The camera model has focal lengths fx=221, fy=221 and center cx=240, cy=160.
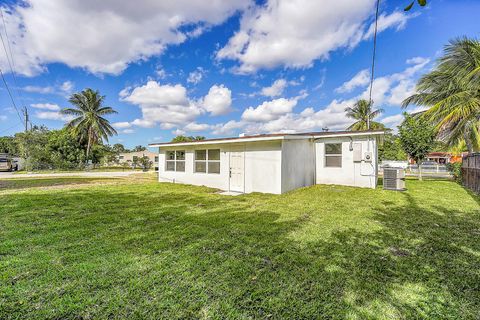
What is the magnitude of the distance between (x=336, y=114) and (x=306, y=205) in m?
28.0

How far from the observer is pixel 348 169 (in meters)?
10.1

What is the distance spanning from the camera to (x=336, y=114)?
101 feet

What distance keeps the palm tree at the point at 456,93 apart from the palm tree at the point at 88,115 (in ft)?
105

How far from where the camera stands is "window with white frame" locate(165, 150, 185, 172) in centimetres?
1212

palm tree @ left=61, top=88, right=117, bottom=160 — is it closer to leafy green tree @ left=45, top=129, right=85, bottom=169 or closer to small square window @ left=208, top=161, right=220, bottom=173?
leafy green tree @ left=45, top=129, right=85, bottom=169

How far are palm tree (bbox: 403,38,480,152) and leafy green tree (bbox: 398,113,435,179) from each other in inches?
28.3

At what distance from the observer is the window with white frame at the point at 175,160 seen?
1212 cm

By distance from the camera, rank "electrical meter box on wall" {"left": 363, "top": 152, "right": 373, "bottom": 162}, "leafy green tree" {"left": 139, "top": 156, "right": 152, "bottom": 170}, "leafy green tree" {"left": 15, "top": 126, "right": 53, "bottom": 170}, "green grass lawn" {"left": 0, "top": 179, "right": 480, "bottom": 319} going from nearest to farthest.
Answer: "green grass lawn" {"left": 0, "top": 179, "right": 480, "bottom": 319}, "electrical meter box on wall" {"left": 363, "top": 152, "right": 373, "bottom": 162}, "leafy green tree" {"left": 15, "top": 126, "right": 53, "bottom": 170}, "leafy green tree" {"left": 139, "top": 156, "right": 152, "bottom": 170}

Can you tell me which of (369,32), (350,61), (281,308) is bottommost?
(281,308)

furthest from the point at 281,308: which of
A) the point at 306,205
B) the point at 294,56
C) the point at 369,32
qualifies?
the point at 294,56

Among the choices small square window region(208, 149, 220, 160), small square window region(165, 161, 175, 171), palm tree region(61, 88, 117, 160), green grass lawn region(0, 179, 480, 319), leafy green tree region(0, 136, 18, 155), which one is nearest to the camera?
green grass lawn region(0, 179, 480, 319)

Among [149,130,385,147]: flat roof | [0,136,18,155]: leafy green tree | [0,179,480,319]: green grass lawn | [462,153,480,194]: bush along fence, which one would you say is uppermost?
[0,136,18,155]: leafy green tree

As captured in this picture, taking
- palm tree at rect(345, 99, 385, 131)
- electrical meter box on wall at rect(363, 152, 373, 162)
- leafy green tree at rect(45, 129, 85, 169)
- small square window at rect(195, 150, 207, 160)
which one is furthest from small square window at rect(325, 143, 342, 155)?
leafy green tree at rect(45, 129, 85, 169)

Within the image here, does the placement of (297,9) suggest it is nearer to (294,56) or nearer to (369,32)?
(369,32)
